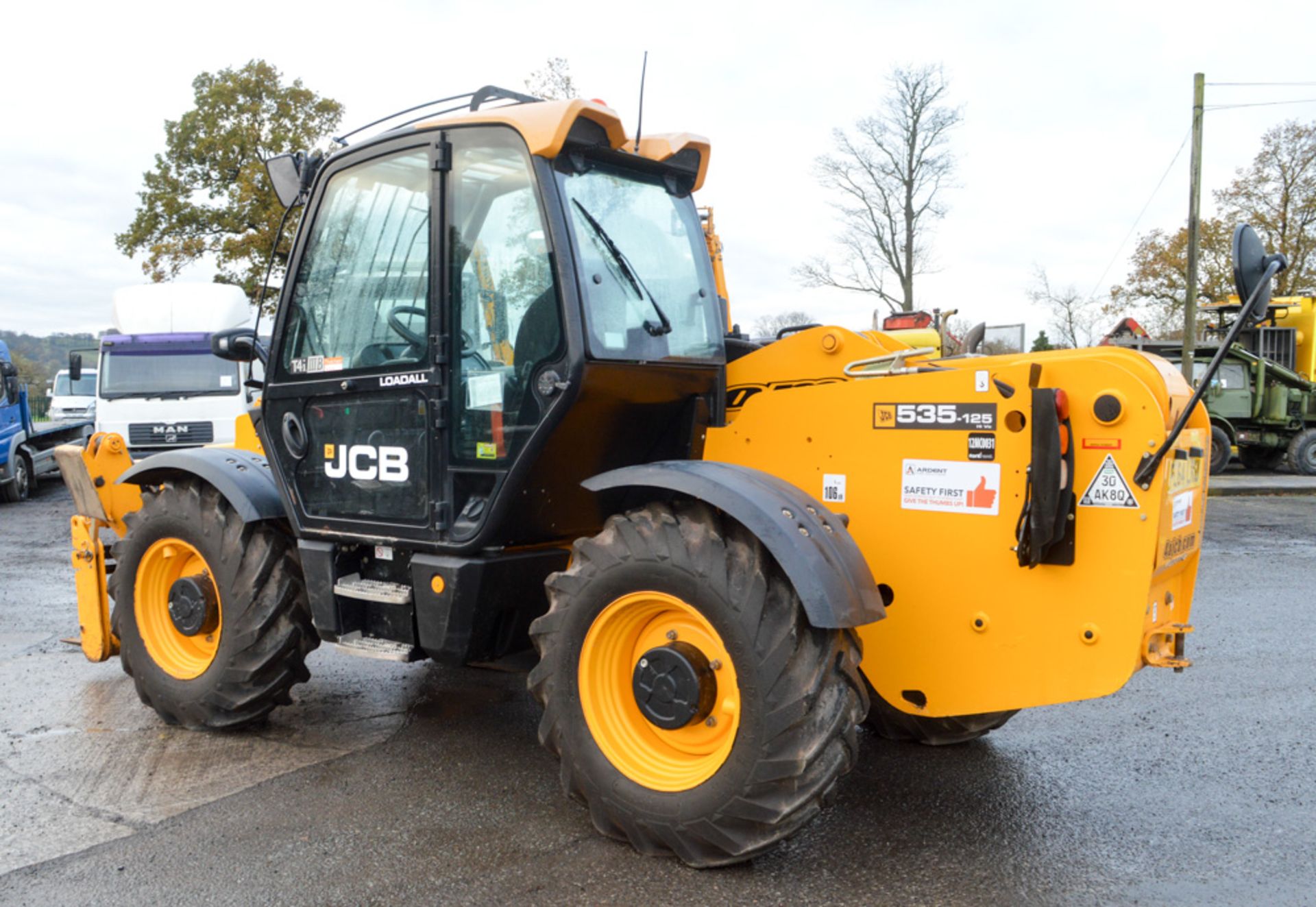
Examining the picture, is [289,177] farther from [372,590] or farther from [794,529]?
[794,529]

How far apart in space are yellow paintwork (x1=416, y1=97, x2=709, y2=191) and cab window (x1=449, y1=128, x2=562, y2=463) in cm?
5

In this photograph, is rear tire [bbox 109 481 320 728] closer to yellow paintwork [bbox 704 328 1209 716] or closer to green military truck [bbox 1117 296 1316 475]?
yellow paintwork [bbox 704 328 1209 716]

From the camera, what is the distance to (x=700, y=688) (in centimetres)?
333

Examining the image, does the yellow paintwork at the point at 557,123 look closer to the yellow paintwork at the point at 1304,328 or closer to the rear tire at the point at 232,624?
the rear tire at the point at 232,624

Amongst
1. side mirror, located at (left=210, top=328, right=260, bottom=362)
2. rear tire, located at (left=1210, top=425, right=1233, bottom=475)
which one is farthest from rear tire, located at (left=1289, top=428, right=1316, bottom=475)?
side mirror, located at (left=210, top=328, right=260, bottom=362)

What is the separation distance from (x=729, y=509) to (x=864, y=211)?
2776 centimetres

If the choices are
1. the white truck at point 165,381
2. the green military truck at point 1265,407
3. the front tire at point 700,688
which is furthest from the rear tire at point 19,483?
the green military truck at point 1265,407

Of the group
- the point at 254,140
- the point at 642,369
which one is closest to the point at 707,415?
the point at 642,369

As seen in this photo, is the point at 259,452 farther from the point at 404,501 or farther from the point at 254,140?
the point at 254,140

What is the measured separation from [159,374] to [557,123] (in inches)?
470

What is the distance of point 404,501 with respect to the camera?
4117 mm

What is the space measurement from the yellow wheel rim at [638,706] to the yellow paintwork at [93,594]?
10.2 ft

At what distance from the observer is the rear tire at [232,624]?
4.53m

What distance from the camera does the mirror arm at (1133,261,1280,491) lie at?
2.91m
